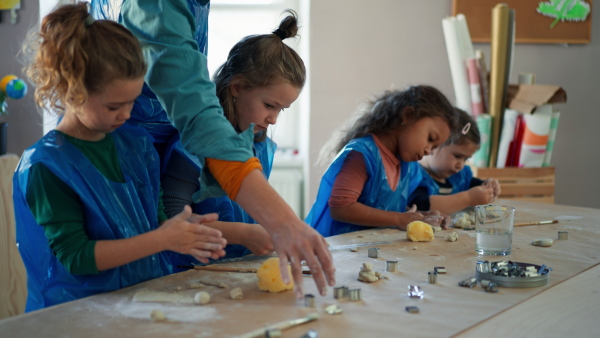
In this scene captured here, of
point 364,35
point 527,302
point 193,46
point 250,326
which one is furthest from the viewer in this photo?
point 364,35

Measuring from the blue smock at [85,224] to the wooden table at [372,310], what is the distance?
68mm

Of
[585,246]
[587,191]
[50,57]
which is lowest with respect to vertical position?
[587,191]

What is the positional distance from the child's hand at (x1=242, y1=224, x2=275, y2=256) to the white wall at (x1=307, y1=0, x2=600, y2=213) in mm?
2402

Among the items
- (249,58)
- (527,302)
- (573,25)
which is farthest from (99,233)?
(573,25)

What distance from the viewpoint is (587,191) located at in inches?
158

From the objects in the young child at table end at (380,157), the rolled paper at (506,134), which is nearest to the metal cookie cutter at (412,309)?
the young child at table end at (380,157)

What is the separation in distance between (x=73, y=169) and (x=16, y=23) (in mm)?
2058

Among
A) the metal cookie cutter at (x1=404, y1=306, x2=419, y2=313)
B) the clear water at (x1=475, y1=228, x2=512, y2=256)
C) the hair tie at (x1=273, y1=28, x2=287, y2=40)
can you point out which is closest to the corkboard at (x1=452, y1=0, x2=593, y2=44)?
the hair tie at (x1=273, y1=28, x2=287, y2=40)

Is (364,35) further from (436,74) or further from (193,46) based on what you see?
(193,46)

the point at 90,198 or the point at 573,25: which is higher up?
the point at 573,25

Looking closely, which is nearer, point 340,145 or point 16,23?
point 340,145

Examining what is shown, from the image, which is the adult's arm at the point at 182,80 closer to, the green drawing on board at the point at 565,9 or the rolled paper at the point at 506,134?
the rolled paper at the point at 506,134

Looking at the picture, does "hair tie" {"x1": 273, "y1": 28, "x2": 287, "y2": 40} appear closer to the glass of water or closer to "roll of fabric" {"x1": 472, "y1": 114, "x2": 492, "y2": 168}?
the glass of water

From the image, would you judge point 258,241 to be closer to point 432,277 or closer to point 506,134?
point 432,277
